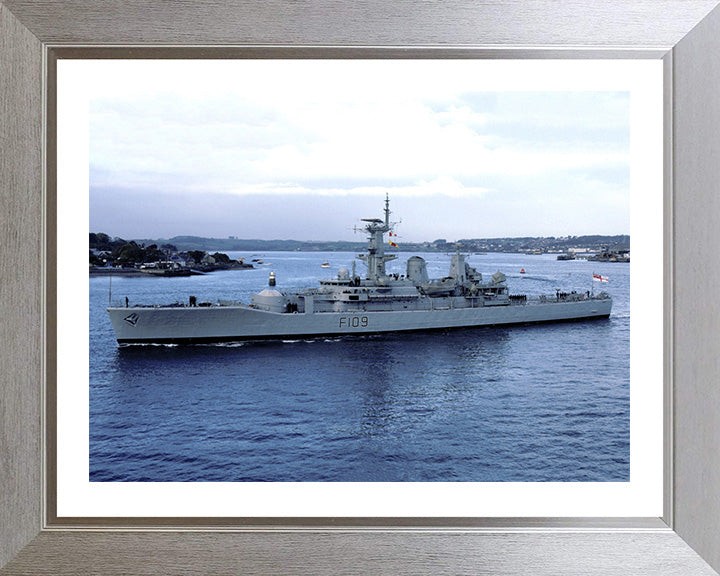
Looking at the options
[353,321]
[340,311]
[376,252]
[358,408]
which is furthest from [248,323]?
[376,252]

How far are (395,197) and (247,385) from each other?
5685 mm

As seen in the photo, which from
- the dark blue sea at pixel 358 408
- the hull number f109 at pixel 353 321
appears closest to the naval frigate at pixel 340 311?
the hull number f109 at pixel 353 321

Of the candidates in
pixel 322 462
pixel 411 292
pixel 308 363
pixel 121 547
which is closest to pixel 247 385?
pixel 308 363

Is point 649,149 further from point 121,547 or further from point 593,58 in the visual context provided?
point 121,547

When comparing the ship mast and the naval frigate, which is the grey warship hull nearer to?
the naval frigate

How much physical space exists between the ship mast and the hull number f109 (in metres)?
0.69

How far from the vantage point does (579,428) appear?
792 cm

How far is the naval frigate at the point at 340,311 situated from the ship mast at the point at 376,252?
16 mm

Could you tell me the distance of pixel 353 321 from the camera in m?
7.86

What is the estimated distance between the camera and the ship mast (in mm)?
8266

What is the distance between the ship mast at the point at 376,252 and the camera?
8.27m

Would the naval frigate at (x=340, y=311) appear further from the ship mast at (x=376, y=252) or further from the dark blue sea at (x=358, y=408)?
the dark blue sea at (x=358, y=408)

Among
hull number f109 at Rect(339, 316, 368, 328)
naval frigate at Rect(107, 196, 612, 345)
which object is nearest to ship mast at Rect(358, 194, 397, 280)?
naval frigate at Rect(107, 196, 612, 345)

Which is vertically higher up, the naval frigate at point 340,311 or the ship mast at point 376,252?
the ship mast at point 376,252
